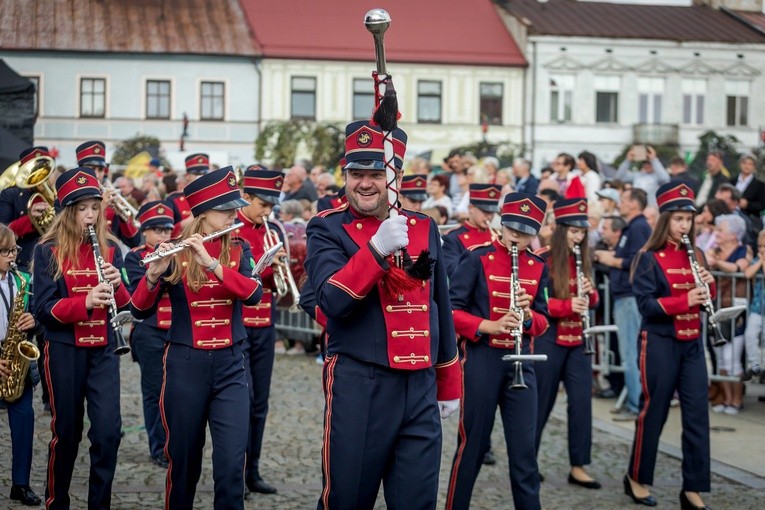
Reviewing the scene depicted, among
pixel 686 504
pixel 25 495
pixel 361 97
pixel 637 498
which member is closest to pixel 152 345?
pixel 25 495

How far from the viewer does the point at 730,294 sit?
42.2 feet

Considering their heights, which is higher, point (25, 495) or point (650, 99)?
point (650, 99)

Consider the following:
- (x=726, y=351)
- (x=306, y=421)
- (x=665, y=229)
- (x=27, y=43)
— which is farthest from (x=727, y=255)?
(x=27, y=43)

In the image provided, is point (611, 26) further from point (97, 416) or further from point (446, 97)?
point (97, 416)

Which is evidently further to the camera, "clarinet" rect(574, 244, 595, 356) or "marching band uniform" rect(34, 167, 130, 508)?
"clarinet" rect(574, 244, 595, 356)

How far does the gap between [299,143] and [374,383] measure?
3556 centimetres

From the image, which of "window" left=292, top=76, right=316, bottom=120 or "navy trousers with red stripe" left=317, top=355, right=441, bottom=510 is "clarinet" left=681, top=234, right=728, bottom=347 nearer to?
"navy trousers with red stripe" left=317, top=355, right=441, bottom=510

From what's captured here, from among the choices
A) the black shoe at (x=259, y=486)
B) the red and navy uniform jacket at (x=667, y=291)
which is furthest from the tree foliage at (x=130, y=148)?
the red and navy uniform jacket at (x=667, y=291)

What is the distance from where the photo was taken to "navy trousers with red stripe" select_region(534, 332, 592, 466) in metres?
9.63

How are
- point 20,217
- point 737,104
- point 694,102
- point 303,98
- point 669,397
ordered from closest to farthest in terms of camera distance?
point 669,397 → point 20,217 → point 303,98 → point 694,102 → point 737,104

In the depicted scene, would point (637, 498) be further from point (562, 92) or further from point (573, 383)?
point (562, 92)

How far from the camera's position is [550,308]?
31.5 feet

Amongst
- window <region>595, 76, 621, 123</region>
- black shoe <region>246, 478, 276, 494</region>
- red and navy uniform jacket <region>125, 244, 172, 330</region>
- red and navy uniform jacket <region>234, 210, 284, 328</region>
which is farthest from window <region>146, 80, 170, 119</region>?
black shoe <region>246, 478, 276, 494</region>

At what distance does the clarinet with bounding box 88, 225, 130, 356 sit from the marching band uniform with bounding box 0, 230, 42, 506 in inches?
34.0
